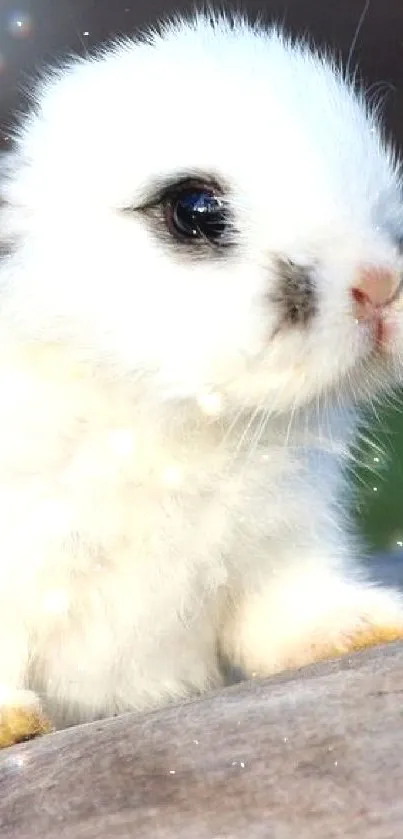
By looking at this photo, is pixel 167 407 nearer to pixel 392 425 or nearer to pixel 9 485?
pixel 9 485

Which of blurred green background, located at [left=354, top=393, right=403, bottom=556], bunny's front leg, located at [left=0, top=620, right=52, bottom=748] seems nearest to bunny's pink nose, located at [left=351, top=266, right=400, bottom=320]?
blurred green background, located at [left=354, top=393, right=403, bottom=556]

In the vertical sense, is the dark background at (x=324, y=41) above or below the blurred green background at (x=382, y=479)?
above

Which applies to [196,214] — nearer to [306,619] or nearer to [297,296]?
[297,296]

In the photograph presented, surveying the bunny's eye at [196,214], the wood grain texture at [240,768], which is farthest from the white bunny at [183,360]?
the wood grain texture at [240,768]

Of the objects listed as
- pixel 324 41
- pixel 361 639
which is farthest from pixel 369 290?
pixel 324 41

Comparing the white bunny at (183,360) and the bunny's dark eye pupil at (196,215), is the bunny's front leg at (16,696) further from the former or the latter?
the bunny's dark eye pupil at (196,215)

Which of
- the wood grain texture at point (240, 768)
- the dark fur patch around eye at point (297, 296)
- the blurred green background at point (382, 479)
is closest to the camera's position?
the wood grain texture at point (240, 768)
